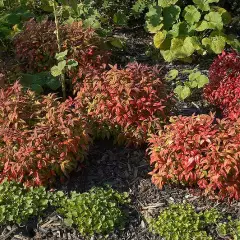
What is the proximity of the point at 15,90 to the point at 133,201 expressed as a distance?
146 cm

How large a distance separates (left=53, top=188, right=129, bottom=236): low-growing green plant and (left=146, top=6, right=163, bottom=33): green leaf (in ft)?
9.04

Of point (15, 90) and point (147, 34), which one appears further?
point (147, 34)

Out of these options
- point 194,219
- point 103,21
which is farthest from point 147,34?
point 194,219

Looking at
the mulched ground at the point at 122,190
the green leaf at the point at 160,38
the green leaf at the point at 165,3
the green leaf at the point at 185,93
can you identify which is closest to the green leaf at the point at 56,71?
the mulched ground at the point at 122,190

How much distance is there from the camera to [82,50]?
5.24 m

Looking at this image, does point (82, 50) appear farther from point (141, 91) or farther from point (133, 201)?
point (133, 201)

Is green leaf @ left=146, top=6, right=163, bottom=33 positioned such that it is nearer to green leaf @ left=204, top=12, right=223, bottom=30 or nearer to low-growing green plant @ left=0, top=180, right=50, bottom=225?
green leaf @ left=204, top=12, right=223, bottom=30

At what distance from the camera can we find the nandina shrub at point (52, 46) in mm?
5266

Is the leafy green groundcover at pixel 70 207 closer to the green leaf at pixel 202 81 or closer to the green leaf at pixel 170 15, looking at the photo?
the green leaf at pixel 202 81

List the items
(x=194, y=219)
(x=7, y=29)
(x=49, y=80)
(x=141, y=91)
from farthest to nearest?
(x=7, y=29), (x=49, y=80), (x=141, y=91), (x=194, y=219)

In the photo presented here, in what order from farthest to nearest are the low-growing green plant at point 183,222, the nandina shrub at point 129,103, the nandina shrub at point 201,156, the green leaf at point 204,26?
the green leaf at point 204,26, the nandina shrub at point 129,103, the nandina shrub at point 201,156, the low-growing green plant at point 183,222

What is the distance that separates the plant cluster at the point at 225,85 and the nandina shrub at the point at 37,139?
1.59 m

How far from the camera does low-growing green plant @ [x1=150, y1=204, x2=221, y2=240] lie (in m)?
3.76

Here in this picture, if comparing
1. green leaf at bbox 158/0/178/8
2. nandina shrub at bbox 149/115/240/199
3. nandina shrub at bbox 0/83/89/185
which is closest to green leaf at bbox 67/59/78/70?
nandina shrub at bbox 0/83/89/185
